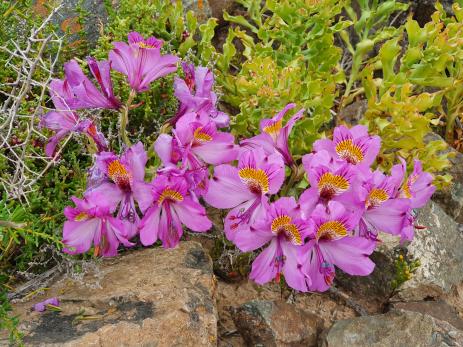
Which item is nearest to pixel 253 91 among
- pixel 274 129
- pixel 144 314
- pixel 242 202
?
pixel 274 129

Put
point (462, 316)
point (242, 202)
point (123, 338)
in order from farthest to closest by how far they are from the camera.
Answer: point (462, 316), point (242, 202), point (123, 338)

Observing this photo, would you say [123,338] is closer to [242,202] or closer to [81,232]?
[81,232]

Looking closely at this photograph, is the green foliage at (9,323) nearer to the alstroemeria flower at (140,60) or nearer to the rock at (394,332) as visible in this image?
the alstroemeria flower at (140,60)

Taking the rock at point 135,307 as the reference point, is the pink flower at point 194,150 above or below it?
above

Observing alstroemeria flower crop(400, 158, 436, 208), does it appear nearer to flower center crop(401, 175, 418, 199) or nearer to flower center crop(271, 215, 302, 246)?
flower center crop(401, 175, 418, 199)

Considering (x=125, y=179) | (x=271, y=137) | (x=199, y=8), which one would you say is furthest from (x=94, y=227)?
(x=199, y=8)

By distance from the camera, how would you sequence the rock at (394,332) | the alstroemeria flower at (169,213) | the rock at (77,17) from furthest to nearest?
the rock at (77,17)
the rock at (394,332)
the alstroemeria flower at (169,213)

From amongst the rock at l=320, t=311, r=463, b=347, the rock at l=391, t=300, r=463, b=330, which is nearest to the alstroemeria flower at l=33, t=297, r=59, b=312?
the rock at l=320, t=311, r=463, b=347

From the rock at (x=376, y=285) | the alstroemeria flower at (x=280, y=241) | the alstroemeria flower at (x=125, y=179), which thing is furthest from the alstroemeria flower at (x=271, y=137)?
the rock at (x=376, y=285)
